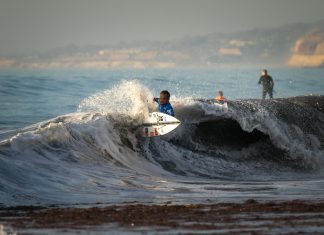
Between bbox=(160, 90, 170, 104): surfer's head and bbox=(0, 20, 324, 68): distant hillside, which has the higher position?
bbox=(0, 20, 324, 68): distant hillside

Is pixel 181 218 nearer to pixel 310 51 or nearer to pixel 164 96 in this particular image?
pixel 164 96

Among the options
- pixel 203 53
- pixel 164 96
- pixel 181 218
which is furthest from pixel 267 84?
pixel 203 53

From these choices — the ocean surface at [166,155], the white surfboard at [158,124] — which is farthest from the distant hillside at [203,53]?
the white surfboard at [158,124]

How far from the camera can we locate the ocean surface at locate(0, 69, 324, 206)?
1120 cm

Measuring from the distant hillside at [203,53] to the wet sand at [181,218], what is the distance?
377ft

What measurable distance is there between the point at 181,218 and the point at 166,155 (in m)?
7.52

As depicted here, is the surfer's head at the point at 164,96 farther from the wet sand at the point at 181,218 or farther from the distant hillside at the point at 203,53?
the distant hillside at the point at 203,53

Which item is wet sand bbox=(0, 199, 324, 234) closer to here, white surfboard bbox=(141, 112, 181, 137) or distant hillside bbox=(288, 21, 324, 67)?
white surfboard bbox=(141, 112, 181, 137)

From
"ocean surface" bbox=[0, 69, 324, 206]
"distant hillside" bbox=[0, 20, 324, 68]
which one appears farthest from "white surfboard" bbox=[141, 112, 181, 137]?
"distant hillside" bbox=[0, 20, 324, 68]

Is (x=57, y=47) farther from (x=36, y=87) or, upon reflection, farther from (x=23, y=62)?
(x=36, y=87)

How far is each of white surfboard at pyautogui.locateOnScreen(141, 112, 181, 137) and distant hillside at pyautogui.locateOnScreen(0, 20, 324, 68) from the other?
109 m

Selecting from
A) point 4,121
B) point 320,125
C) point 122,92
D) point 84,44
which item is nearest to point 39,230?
point 122,92

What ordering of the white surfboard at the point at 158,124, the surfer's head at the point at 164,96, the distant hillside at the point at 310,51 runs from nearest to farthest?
the surfer's head at the point at 164,96 < the white surfboard at the point at 158,124 < the distant hillside at the point at 310,51

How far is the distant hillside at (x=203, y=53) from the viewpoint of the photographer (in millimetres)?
132500
